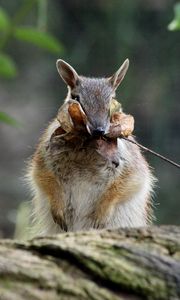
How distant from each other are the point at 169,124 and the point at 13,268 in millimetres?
9282

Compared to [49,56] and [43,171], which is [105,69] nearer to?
[49,56]

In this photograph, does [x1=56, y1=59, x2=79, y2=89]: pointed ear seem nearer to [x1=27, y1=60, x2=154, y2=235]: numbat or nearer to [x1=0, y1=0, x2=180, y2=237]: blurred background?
[x1=27, y1=60, x2=154, y2=235]: numbat

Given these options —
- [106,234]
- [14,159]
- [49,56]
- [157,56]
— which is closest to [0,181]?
[14,159]

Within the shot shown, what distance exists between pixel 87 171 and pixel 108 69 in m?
7.48

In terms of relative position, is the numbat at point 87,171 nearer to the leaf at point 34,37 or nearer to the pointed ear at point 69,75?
the pointed ear at point 69,75

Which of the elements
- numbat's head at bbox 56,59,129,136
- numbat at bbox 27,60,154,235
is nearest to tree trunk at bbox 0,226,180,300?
numbat's head at bbox 56,59,129,136

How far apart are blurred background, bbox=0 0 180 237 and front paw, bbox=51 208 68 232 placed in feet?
20.3

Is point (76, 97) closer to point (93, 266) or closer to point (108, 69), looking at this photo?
point (93, 266)

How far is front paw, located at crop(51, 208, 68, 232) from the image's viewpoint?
13.6 feet

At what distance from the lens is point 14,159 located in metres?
12.5

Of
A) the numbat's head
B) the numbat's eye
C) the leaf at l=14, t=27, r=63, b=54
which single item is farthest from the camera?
the leaf at l=14, t=27, r=63, b=54

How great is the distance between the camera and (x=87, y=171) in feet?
13.5

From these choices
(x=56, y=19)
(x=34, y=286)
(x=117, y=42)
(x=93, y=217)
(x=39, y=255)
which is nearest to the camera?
(x=34, y=286)

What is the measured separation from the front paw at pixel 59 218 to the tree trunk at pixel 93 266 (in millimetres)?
1501
